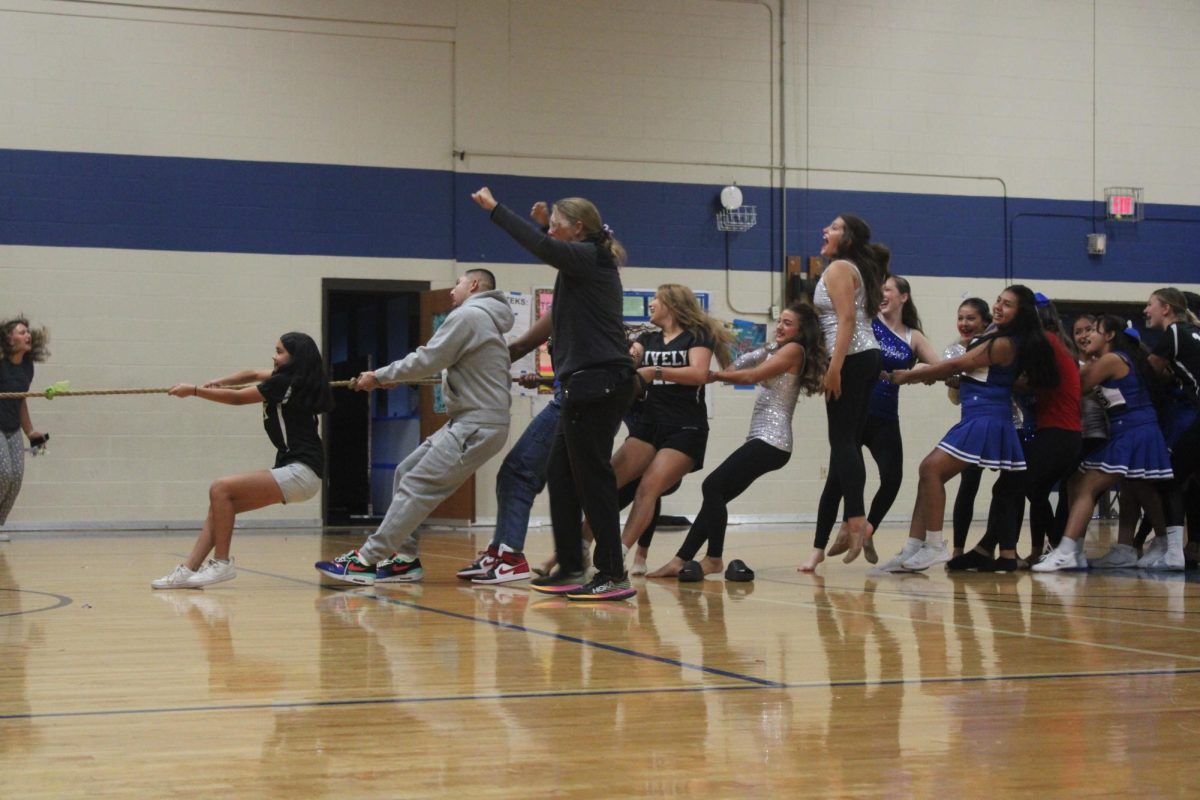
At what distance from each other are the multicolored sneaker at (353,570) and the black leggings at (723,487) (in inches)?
55.8

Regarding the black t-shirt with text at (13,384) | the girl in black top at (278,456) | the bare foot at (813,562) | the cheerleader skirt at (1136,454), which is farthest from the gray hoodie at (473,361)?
the black t-shirt with text at (13,384)

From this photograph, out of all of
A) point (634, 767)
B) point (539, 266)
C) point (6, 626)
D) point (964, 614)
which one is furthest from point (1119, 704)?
point (539, 266)

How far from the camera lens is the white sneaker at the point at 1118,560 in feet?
24.4

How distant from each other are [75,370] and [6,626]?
677cm

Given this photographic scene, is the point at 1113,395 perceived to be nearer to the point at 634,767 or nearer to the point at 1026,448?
the point at 1026,448

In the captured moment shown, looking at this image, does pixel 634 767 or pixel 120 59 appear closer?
pixel 634 767

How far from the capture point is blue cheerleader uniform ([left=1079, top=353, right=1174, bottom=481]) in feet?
24.0

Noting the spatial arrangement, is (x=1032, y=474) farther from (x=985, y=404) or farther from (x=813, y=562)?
(x=813, y=562)

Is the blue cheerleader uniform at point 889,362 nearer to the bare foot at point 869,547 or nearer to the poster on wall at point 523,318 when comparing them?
the bare foot at point 869,547

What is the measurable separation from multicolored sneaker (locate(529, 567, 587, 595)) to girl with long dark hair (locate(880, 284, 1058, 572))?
81.8 inches

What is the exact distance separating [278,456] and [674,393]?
1775mm

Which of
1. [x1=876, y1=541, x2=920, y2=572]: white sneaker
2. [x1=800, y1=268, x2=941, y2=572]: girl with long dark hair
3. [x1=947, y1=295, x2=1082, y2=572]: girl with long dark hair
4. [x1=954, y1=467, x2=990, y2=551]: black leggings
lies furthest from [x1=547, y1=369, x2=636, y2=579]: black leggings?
[x1=954, y1=467, x2=990, y2=551]: black leggings

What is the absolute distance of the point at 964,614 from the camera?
16.1 feet

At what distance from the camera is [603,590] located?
5.18m
